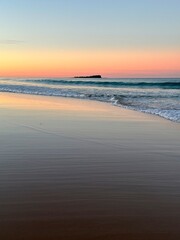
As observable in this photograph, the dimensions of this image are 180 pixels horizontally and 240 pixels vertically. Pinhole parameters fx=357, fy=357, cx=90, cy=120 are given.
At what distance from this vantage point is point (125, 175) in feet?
17.1

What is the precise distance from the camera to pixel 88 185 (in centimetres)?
468

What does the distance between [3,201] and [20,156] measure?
2.20 meters

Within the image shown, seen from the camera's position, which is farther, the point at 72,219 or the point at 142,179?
the point at 142,179

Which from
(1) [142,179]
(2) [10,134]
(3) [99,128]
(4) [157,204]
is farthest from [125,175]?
(3) [99,128]

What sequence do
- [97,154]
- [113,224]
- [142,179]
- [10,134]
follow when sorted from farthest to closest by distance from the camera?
[10,134]
[97,154]
[142,179]
[113,224]

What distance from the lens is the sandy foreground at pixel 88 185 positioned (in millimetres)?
3412

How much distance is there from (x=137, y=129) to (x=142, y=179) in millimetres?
4888

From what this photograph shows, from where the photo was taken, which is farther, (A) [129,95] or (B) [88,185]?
(A) [129,95]

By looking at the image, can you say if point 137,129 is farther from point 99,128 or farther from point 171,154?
point 171,154

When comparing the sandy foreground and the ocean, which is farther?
the ocean

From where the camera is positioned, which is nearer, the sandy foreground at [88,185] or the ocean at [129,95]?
the sandy foreground at [88,185]

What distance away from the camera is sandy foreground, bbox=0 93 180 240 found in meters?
3.41

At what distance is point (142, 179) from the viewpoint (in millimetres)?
5000

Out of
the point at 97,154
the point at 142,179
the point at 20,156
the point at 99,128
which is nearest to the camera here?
the point at 142,179
